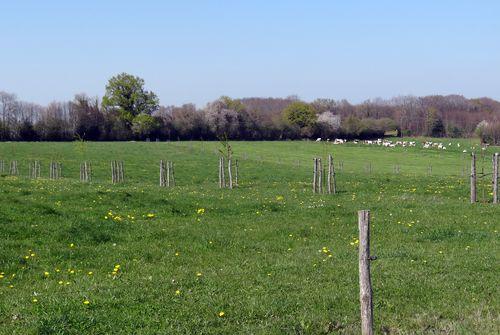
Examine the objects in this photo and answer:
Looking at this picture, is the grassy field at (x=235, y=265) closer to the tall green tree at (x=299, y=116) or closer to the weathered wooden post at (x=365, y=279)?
the weathered wooden post at (x=365, y=279)

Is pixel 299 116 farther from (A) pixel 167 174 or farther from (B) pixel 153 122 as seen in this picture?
(A) pixel 167 174

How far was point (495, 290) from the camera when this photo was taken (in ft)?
36.0

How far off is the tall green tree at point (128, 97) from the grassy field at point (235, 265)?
96.5 metres

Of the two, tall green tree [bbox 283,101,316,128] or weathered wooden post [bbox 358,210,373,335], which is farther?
tall green tree [bbox 283,101,316,128]

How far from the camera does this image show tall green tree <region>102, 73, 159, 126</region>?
119562mm

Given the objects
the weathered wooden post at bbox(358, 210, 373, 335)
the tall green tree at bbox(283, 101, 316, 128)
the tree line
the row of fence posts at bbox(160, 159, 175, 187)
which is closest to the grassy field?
the weathered wooden post at bbox(358, 210, 373, 335)

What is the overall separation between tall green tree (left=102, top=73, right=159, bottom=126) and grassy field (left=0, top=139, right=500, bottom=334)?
317ft

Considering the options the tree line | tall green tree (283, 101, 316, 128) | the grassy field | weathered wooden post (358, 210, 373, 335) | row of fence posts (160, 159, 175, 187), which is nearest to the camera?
weathered wooden post (358, 210, 373, 335)

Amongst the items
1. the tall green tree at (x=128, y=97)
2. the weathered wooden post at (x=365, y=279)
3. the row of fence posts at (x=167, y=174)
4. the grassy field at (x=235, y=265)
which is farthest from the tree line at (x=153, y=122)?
the weathered wooden post at (x=365, y=279)

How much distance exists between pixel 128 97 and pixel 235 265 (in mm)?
111890

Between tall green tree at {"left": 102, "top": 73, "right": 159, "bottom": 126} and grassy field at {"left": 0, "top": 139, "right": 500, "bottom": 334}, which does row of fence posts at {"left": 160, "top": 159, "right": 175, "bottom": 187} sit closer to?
grassy field at {"left": 0, "top": 139, "right": 500, "bottom": 334}

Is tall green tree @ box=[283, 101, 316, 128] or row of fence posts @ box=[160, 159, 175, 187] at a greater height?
tall green tree @ box=[283, 101, 316, 128]

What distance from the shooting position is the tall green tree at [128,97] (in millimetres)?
119562

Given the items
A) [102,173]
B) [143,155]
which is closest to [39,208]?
[102,173]
